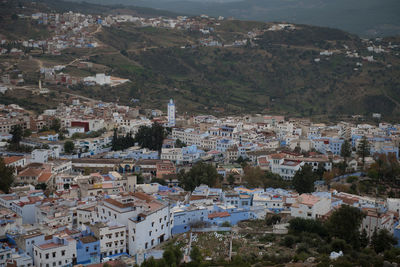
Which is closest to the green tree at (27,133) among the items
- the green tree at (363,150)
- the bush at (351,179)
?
the bush at (351,179)

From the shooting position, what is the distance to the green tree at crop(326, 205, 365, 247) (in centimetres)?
1970

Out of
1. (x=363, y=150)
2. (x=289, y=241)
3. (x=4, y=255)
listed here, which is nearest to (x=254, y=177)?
(x=363, y=150)

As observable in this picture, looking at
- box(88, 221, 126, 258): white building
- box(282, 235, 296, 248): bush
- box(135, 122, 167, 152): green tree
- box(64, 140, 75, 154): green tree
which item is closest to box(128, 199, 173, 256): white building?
box(88, 221, 126, 258): white building

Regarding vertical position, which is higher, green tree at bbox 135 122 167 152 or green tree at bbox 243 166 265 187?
green tree at bbox 135 122 167 152

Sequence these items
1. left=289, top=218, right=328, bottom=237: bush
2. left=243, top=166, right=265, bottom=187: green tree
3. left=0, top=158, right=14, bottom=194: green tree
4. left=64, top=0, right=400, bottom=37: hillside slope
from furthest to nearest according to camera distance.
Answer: left=64, top=0, right=400, bottom=37: hillside slope, left=243, top=166, right=265, bottom=187: green tree, left=0, top=158, right=14, bottom=194: green tree, left=289, top=218, right=328, bottom=237: bush

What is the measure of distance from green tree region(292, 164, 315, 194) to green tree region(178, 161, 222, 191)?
13.2ft

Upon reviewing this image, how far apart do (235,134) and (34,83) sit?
22282 millimetres

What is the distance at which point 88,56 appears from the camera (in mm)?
60125

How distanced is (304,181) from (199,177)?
509cm

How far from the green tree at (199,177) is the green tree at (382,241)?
948 centimetres

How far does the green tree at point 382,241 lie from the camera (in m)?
19.2

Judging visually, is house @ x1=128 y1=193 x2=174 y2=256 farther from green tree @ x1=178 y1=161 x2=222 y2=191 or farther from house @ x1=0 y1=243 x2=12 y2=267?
green tree @ x1=178 y1=161 x2=222 y2=191

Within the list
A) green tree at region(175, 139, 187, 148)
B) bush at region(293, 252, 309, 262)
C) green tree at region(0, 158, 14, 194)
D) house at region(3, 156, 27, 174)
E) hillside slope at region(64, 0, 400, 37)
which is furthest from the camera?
hillside slope at region(64, 0, 400, 37)

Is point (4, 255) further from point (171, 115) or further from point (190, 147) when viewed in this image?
point (171, 115)
